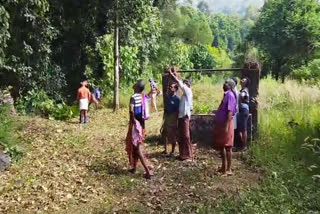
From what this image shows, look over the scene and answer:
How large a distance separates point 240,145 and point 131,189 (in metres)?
3.23

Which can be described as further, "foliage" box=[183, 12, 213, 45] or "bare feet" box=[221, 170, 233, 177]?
"foliage" box=[183, 12, 213, 45]

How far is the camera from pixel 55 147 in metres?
10.2

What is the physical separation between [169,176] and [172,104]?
160 cm

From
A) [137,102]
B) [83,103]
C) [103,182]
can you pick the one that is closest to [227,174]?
[137,102]

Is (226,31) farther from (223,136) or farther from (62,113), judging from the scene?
(223,136)

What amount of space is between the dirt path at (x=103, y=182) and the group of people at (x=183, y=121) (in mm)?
329

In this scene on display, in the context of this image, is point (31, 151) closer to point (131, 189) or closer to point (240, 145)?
point (131, 189)

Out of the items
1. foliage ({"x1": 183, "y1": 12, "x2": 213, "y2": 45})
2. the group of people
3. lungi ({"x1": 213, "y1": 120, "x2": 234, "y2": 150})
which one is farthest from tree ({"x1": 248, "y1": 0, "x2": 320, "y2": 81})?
lungi ({"x1": 213, "y1": 120, "x2": 234, "y2": 150})

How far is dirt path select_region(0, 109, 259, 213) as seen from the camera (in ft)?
22.7

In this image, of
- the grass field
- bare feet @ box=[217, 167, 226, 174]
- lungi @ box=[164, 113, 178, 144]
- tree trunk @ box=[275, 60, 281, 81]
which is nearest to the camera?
the grass field

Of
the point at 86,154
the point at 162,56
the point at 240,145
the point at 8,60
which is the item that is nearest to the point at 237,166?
the point at 240,145

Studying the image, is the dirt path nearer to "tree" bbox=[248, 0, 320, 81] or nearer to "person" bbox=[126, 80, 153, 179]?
"person" bbox=[126, 80, 153, 179]

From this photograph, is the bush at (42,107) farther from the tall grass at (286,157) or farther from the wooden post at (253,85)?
the wooden post at (253,85)

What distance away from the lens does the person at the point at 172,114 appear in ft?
30.4
